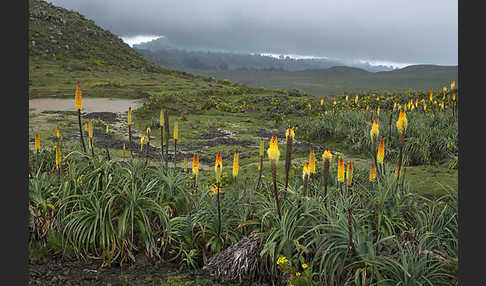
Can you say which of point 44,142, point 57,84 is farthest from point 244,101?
point 57,84

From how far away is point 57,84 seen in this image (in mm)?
25266

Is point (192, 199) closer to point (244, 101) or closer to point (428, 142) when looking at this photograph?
point (428, 142)

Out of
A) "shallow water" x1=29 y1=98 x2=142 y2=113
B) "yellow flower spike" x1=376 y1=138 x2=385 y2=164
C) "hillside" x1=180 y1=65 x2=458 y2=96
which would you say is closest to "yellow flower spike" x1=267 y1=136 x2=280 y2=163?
"yellow flower spike" x1=376 y1=138 x2=385 y2=164

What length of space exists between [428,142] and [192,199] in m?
6.42

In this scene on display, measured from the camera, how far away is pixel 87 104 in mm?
18562

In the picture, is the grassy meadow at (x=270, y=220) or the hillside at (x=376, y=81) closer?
the grassy meadow at (x=270, y=220)

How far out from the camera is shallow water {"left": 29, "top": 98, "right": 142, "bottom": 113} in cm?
1625

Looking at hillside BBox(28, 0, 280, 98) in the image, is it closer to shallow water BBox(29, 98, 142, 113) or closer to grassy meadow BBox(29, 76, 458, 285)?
shallow water BBox(29, 98, 142, 113)

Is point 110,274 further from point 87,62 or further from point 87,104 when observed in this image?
point 87,62

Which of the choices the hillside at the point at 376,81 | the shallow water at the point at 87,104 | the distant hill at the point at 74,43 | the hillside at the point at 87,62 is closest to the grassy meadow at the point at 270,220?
the shallow water at the point at 87,104

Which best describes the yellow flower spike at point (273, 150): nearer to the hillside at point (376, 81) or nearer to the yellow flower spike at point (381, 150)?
the yellow flower spike at point (381, 150)

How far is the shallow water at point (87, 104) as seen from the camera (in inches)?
640

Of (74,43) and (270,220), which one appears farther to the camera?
(74,43)

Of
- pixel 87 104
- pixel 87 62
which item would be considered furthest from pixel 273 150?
pixel 87 62
